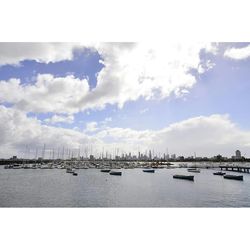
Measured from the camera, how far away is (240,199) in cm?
1324

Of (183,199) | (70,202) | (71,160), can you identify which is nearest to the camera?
(70,202)
